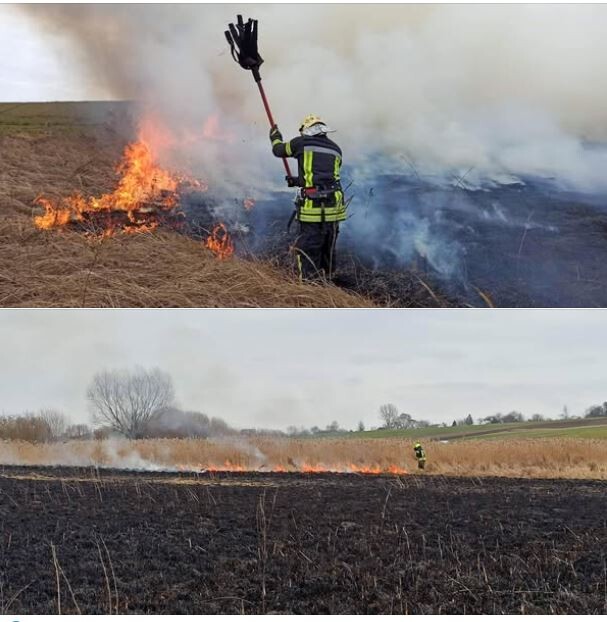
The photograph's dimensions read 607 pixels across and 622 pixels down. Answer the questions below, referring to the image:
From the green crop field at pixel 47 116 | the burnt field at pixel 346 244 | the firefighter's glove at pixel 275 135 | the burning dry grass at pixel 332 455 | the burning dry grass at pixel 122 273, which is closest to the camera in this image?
the burning dry grass at pixel 122 273

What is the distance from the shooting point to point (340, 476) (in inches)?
354

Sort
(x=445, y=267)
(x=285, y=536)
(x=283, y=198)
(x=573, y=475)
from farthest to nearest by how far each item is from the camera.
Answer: (x=573, y=475) < (x=283, y=198) < (x=445, y=267) < (x=285, y=536)

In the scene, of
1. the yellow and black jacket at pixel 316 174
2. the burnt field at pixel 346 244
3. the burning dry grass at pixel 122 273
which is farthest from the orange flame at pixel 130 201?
the yellow and black jacket at pixel 316 174

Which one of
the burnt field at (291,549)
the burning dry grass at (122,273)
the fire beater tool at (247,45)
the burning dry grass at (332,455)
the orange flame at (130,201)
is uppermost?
the fire beater tool at (247,45)

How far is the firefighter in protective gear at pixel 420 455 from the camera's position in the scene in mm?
8320

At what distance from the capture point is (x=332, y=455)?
8.31m

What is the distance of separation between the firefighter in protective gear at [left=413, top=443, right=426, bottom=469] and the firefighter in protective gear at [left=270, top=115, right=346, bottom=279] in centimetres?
262

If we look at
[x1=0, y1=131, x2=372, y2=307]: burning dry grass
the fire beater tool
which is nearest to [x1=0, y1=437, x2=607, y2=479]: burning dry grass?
[x1=0, y1=131, x2=372, y2=307]: burning dry grass

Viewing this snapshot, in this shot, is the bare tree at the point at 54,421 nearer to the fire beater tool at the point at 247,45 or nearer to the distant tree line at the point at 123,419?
the distant tree line at the point at 123,419

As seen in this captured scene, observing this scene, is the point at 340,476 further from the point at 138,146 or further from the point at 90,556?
the point at 138,146

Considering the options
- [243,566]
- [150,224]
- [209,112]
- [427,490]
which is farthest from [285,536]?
[209,112]

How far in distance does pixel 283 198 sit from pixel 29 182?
3.46m

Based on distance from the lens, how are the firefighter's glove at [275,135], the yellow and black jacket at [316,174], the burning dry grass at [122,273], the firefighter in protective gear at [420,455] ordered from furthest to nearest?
the firefighter in protective gear at [420,455]
the firefighter's glove at [275,135]
the yellow and black jacket at [316,174]
the burning dry grass at [122,273]

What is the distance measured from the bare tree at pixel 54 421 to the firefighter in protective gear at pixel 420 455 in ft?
14.1
